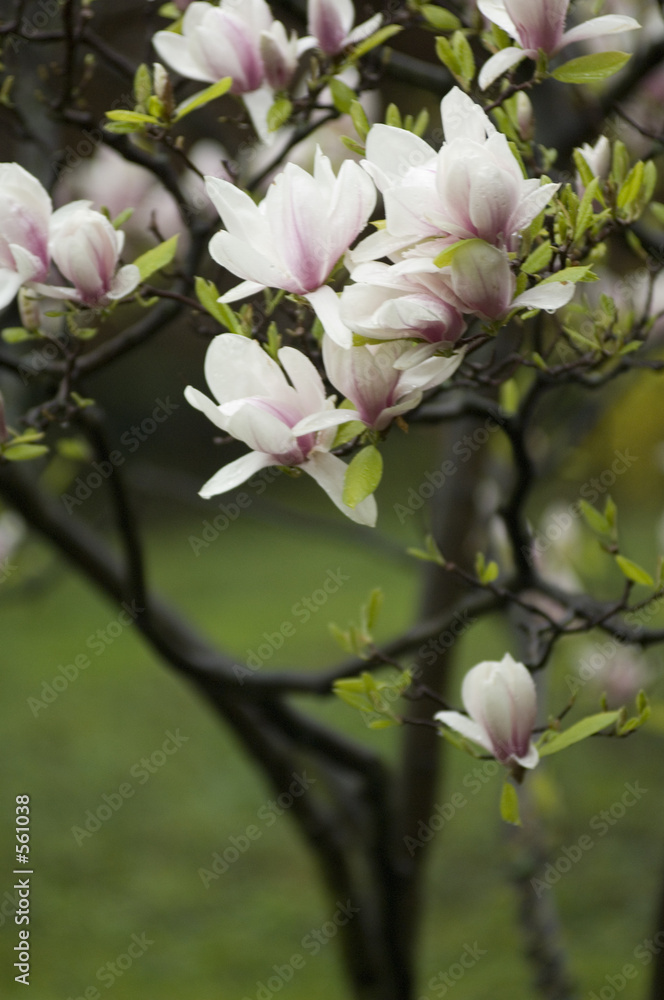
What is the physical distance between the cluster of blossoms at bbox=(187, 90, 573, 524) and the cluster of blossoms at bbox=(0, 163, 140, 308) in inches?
5.3

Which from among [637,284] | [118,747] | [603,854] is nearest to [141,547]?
[637,284]

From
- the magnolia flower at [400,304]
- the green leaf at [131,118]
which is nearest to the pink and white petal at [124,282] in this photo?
the green leaf at [131,118]

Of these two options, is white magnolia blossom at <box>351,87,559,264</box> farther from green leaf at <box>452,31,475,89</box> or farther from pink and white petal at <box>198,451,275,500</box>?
green leaf at <box>452,31,475,89</box>

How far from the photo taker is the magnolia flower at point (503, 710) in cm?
66

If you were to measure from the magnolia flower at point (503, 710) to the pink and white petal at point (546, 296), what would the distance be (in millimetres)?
256

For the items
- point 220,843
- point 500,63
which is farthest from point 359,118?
point 220,843

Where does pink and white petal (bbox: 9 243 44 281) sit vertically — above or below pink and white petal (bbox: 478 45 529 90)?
below

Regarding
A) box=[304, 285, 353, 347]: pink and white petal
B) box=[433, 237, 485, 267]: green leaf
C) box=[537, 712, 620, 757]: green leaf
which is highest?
box=[433, 237, 485, 267]: green leaf

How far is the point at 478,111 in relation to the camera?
50 cm

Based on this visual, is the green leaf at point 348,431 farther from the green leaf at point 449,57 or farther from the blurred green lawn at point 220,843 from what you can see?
the blurred green lawn at point 220,843

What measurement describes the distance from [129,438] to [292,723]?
53 centimetres

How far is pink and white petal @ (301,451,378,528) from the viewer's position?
56cm

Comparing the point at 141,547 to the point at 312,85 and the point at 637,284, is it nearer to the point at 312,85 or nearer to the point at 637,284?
the point at 312,85

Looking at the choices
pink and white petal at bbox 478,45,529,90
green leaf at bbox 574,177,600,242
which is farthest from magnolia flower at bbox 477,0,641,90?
green leaf at bbox 574,177,600,242
